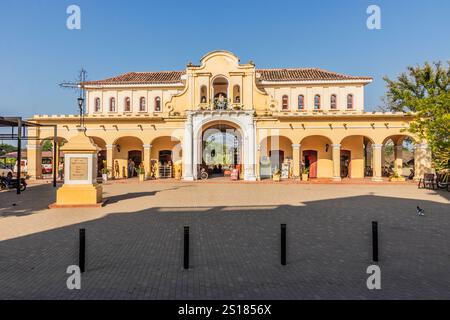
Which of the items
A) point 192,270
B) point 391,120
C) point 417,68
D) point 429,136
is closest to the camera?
point 192,270

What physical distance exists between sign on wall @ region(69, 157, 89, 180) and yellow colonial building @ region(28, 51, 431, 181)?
44.3 feet

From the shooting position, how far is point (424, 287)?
484 centimetres

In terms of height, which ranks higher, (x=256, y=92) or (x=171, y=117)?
(x=256, y=92)

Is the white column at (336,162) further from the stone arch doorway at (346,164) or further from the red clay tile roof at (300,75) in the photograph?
the red clay tile roof at (300,75)

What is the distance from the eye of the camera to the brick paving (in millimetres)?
4746

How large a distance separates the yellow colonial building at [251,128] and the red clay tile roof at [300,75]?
213 millimetres

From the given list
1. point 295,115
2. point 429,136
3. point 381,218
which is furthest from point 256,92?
point 381,218

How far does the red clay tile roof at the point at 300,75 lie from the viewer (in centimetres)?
3039

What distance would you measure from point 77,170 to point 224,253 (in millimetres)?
9203

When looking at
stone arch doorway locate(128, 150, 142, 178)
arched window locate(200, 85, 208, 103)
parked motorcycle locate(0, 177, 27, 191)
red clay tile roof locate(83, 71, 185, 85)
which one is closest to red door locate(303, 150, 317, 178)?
arched window locate(200, 85, 208, 103)

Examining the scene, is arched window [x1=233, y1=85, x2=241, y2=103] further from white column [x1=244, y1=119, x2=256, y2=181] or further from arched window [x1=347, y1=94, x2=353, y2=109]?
arched window [x1=347, y1=94, x2=353, y2=109]

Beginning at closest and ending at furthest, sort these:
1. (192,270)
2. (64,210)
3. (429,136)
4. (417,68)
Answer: (192,270), (64,210), (429,136), (417,68)
